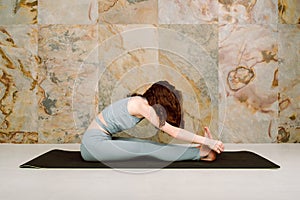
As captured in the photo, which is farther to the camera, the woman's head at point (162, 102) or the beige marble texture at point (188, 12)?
the beige marble texture at point (188, 12)

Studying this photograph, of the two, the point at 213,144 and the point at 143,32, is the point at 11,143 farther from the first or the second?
the point at 213,144

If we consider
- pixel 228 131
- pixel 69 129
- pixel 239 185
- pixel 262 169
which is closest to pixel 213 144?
pixel 262 169

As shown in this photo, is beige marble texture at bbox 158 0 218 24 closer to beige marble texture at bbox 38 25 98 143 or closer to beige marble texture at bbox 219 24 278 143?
beige marble texture at bbox 219 24 278 143

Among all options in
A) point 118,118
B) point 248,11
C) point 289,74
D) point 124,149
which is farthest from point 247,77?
point 124,149

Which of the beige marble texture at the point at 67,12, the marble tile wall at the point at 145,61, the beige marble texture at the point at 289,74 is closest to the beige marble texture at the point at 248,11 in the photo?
the marble tile wall at the point at 145,61

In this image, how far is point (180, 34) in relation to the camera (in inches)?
175

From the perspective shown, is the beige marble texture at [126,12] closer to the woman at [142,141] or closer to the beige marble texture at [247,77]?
the beige marble texture at [247,77]

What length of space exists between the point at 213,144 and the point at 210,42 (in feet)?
5.65

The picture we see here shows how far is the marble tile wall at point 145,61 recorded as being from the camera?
14.5 ft

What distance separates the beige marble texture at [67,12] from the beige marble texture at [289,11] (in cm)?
171

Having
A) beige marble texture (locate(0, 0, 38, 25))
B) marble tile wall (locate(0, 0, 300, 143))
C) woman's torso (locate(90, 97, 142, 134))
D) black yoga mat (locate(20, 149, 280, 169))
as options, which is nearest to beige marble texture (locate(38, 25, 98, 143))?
marble tile wall (locate(0, 0, 300, 143))

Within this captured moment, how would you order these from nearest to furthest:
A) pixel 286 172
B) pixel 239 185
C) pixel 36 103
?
pixel 239 185 < pixel 286 172 < pixel 36 103

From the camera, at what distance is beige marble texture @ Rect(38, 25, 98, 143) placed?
4414 mm

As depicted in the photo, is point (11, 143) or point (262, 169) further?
point (11, 143)
